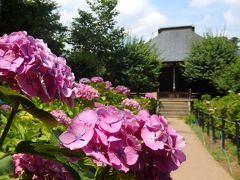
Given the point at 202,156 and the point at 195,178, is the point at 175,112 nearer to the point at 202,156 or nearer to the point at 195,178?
the point at 202,156

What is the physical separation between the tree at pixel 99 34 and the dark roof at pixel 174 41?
917 cm

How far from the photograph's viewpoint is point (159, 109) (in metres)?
27.9

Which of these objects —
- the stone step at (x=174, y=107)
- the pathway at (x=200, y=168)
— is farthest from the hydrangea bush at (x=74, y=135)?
the stone step at (x=174, y=107)

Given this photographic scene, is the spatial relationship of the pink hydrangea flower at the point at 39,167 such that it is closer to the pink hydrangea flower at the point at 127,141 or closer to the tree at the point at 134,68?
the pink hydrangea flower at the point at 127,141

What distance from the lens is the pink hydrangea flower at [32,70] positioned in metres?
1.41

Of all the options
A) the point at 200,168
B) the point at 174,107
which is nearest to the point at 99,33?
the point at 174,107

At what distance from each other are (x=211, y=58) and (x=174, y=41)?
44.0 feet

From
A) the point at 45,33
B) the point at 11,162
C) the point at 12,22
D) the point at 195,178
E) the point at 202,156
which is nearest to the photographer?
the point at 11,162

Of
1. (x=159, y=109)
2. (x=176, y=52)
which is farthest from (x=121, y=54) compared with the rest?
(x=176, y=52)

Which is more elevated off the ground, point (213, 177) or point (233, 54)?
point (233, 54)

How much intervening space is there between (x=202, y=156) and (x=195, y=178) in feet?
9.56

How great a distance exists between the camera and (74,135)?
1227mm

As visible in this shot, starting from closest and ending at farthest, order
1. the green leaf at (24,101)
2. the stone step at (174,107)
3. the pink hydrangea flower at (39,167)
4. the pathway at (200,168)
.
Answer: the green leaf at (24,101) → the pink hydrangea flower at (39,167) → the pathway at (200,168) → the stone step at (174,107)

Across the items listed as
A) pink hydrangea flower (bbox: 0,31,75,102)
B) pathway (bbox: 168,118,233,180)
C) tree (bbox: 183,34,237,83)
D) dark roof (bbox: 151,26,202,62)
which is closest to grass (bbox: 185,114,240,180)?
pathway (bbox: 168,118,233,180)
